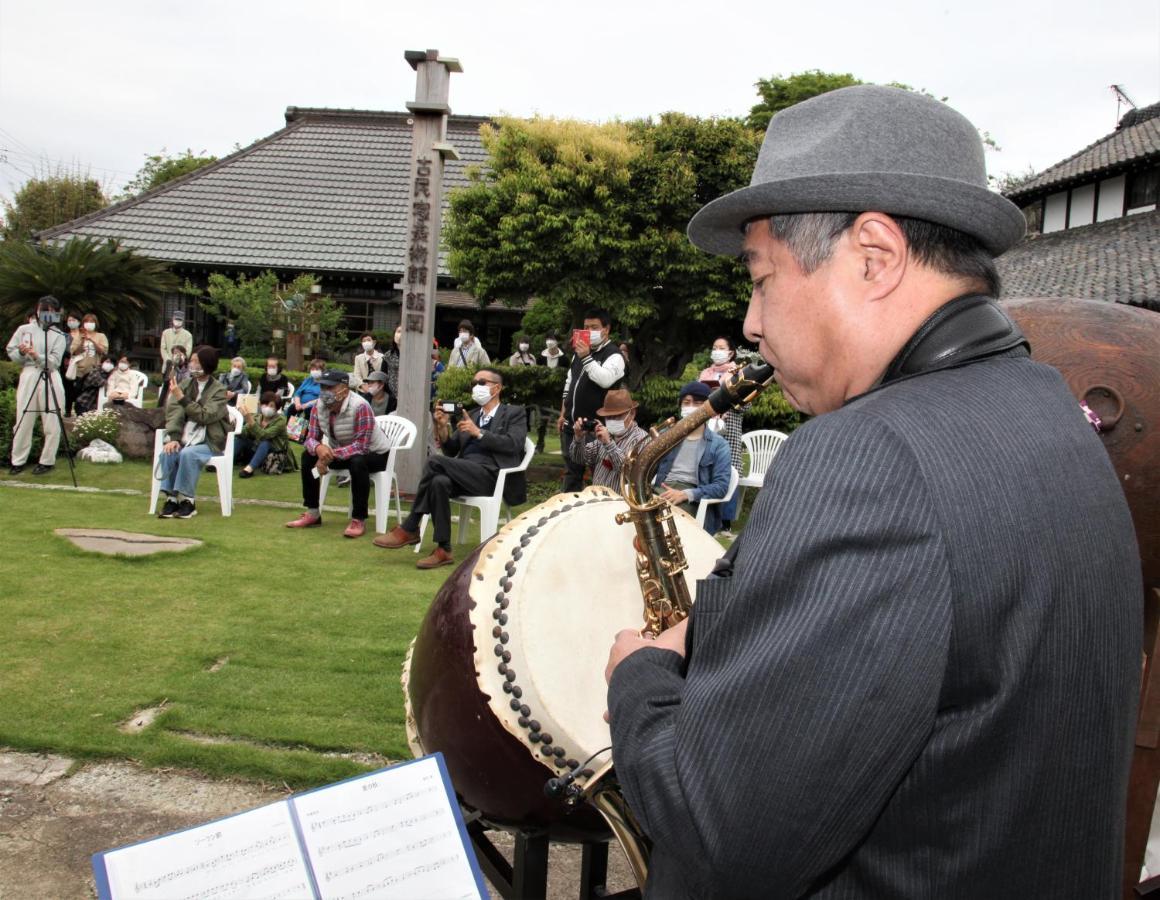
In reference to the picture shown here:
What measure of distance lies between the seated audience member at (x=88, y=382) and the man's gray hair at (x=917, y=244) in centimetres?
1412

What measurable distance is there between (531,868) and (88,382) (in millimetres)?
13683

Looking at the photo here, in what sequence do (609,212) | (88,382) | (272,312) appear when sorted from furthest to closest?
(272,312), (88,382), (609,212)

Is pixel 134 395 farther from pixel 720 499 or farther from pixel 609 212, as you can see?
pixel 720 499

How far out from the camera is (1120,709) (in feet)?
3.99

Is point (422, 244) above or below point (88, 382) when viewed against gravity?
above

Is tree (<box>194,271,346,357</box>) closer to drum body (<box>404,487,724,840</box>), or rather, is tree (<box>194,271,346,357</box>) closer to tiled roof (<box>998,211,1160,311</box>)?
tiled roof (<box>998,211,1160,311</box>)

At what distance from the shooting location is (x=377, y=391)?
12312 mm

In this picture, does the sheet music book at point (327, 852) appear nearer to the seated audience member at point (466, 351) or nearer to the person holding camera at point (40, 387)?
the person holding camera at point (40, 387)

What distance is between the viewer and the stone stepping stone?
7207 millimetres

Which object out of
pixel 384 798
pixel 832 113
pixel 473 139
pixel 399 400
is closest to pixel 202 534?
pixel 399 400

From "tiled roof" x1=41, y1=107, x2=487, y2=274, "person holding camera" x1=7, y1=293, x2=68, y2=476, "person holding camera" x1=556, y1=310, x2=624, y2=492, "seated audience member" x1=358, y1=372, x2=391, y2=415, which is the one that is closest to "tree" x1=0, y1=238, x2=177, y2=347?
"tiled roof" x1=41, y1=107, x2=487, y2=274

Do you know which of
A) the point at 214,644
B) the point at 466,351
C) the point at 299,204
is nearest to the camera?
the point at 214,644

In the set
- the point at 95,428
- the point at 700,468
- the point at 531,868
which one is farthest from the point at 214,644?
the point at 95,428

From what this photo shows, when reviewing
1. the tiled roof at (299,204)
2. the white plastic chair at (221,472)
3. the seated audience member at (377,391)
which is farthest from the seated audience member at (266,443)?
the tiled roof at (299,204)
